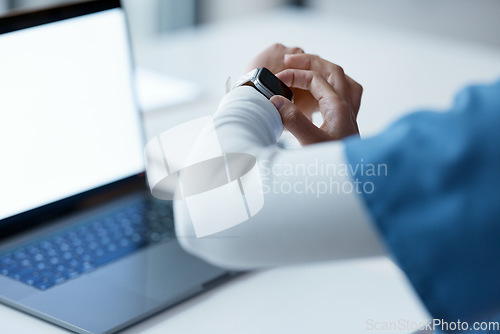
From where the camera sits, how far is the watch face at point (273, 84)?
0.50 m

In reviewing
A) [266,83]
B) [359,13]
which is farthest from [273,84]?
[359,13]

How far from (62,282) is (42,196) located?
0.41ft

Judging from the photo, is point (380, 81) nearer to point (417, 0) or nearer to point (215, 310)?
point (215, 310)

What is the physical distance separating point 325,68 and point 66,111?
13.0 inches

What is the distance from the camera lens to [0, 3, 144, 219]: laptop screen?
0.68 m

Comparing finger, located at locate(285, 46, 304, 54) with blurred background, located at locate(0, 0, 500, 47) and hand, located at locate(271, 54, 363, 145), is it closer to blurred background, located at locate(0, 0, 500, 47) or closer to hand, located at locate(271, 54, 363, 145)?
hand, located at locate(271, 54, 363, 145)

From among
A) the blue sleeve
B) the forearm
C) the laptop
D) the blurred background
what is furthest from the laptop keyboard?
the blurred background

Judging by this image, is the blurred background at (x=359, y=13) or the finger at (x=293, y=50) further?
the blurred background at (x=359, y=13)

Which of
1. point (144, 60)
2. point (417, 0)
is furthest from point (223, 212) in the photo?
point (417, 0)

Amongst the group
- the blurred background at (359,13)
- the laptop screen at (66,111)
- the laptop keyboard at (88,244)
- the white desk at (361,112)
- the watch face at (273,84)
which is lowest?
the blurred background at (359,13)

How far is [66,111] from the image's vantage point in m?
0.73

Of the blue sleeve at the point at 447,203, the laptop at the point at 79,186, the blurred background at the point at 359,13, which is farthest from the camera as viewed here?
the blurred background at the point at 359,13

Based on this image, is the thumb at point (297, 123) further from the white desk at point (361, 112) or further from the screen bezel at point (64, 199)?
the screen bezel at point (64, 199)

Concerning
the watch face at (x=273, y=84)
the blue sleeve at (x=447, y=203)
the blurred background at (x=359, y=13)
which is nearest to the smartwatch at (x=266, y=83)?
the watch face at (x=273, y=84)
